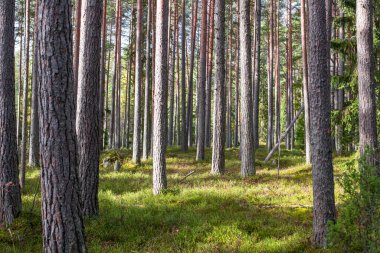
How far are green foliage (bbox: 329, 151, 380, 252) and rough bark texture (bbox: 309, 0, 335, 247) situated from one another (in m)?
0.78

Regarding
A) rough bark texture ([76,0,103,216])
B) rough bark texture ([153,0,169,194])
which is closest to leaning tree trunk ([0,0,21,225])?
rough bark texture ([76,0,103,216])

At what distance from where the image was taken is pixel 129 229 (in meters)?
7.56

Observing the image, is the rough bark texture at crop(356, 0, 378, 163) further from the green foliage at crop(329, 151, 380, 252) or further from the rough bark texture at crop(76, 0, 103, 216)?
the rough bark texture at crop(76, 0, 103, 216)

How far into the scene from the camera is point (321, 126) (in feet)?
20.4

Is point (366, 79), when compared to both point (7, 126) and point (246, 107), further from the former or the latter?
point (7, 126)

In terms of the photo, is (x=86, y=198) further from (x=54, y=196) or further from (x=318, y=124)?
(x=318, y=124)

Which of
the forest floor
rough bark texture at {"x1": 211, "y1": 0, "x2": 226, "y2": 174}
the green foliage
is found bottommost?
the forest floor

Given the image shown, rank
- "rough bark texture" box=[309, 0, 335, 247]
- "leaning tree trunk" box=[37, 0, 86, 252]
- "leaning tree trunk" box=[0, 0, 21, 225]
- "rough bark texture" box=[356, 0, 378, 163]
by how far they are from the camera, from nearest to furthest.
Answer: "leaning tree trunk" box=[37, 0, 86, 252]
"rough bark texture" box=[309, 0, 335, 247]
"leaning tree trunk" box=[0, 0, 21, 225]
"rough bark texture" box=[356, 0, 378, 163]

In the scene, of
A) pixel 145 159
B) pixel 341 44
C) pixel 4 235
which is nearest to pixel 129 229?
pixel 4 235

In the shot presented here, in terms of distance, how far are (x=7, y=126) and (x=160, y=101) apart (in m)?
4.41

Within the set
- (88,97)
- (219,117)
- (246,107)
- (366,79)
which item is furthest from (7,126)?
(246,107)

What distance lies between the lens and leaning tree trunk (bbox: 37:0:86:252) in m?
4.57

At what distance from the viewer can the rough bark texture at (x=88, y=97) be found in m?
7.97

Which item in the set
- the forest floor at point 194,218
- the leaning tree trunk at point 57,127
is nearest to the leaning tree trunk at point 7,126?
the forest floor at point 194,218
